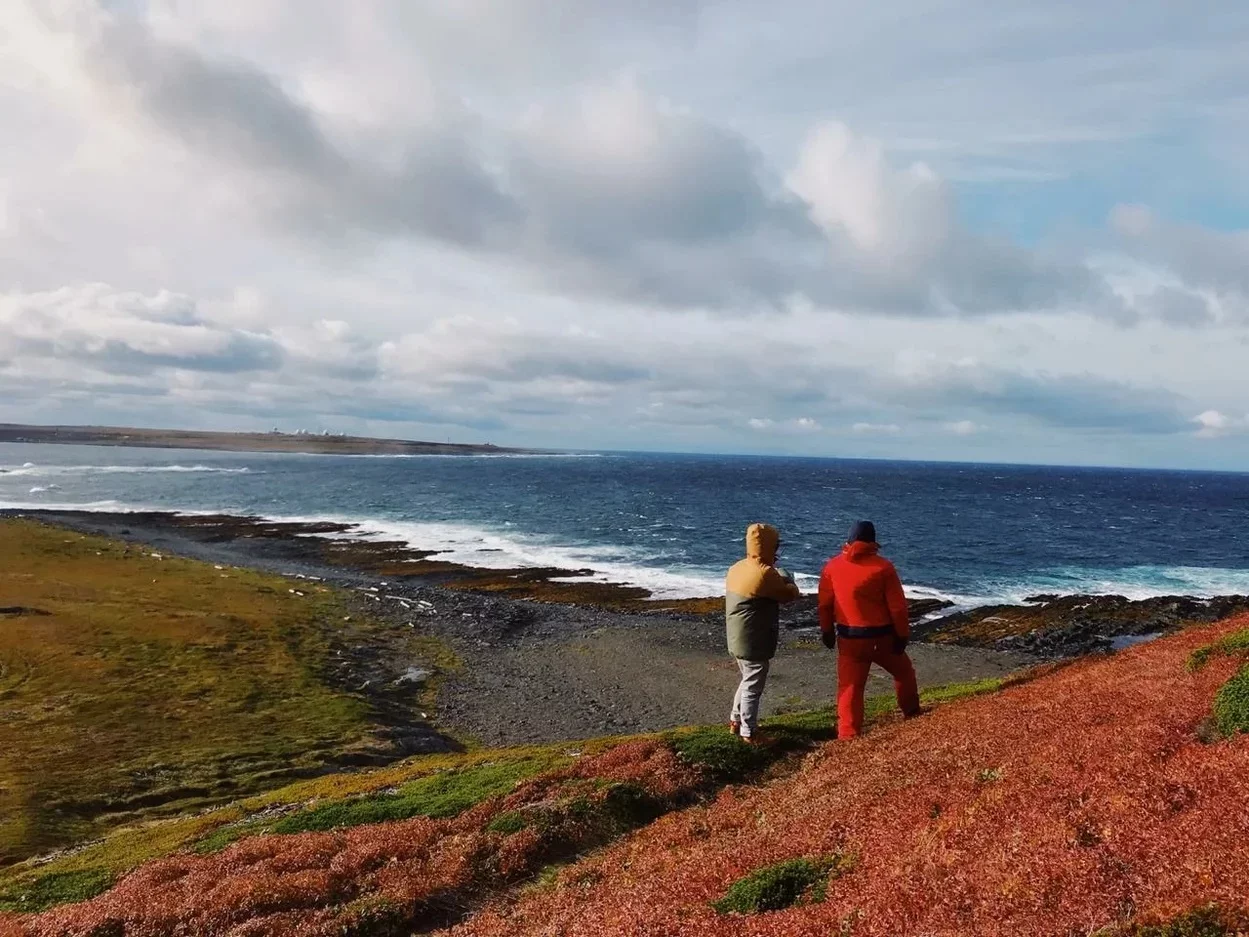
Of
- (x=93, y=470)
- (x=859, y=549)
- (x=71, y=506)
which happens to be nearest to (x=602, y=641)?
(x=859, y=549)

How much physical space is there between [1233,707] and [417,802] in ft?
40.5

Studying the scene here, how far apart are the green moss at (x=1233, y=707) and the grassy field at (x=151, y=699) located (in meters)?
20.0

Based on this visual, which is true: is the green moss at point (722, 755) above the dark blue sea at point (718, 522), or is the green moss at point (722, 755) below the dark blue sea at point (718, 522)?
above

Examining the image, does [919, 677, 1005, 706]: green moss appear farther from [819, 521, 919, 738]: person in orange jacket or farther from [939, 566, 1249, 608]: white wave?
[939, 566, 1249, 608]: white wave

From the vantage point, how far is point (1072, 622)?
42031 millimetres

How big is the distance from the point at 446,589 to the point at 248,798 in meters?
32.5

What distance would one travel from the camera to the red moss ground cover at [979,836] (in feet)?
18.8

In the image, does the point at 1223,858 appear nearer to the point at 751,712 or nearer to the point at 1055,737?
the point at 1055,737

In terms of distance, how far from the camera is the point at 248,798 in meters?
18.3

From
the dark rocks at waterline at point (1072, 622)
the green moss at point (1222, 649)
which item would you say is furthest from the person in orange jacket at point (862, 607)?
the dark rocks at waterline at point (1072, 622)

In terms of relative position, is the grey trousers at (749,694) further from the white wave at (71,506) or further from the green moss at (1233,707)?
the white wave at (71,506)

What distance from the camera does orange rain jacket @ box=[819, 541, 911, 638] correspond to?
41.9 ft

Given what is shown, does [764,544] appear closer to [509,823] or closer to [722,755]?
[722,755]

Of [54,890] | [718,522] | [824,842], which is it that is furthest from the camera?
[718,522]
